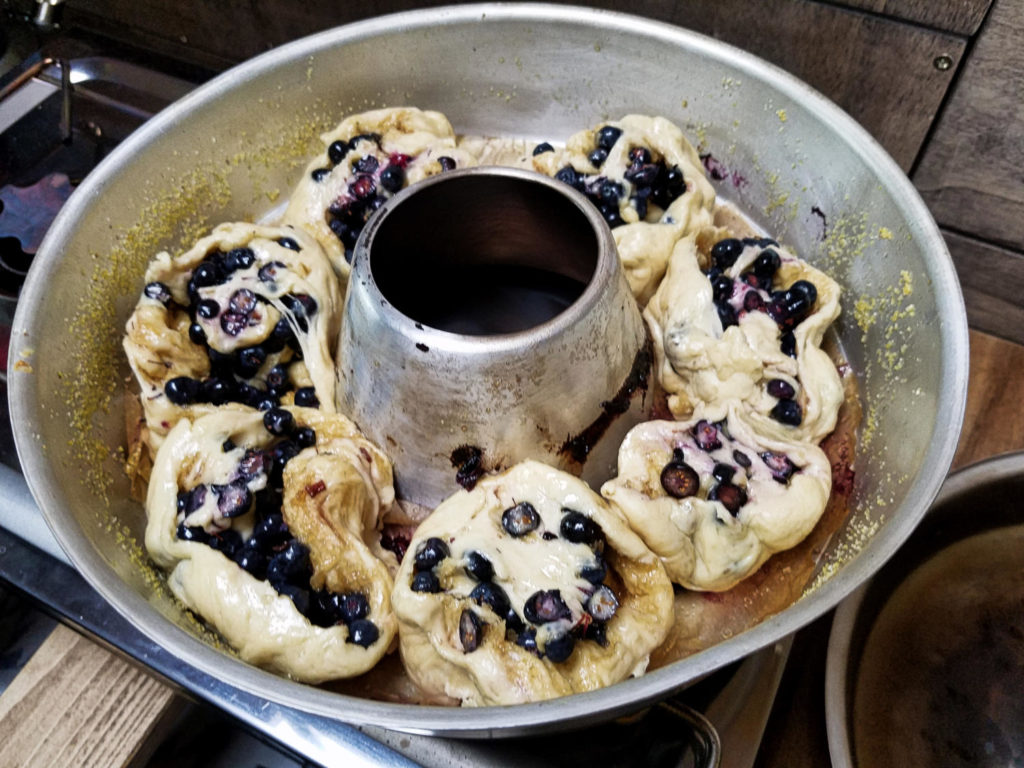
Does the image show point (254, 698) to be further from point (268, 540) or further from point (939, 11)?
point (939, 11)

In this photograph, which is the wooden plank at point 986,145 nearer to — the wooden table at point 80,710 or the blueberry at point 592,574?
the blueberry at point 592,574

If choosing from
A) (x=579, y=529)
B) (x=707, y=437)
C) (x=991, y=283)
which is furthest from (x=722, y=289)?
(x=991, y=283)

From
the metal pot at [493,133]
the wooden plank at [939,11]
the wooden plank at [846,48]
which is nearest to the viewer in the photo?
the metal pot at [493,133]

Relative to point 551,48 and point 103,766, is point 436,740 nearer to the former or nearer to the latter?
point 103,766

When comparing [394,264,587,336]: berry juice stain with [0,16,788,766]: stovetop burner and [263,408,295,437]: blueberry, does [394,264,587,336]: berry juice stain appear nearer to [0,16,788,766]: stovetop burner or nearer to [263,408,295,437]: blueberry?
[263,408,295,437]: blueberry

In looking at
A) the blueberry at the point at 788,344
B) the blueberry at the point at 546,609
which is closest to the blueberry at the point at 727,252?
the blueberry at the point at 788,344

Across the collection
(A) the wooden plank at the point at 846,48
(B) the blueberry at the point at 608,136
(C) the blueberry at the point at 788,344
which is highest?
(A) the wooden plank at the point at 846,48

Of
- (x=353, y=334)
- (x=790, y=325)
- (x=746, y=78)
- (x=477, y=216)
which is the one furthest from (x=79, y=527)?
(x=746, y=78)
